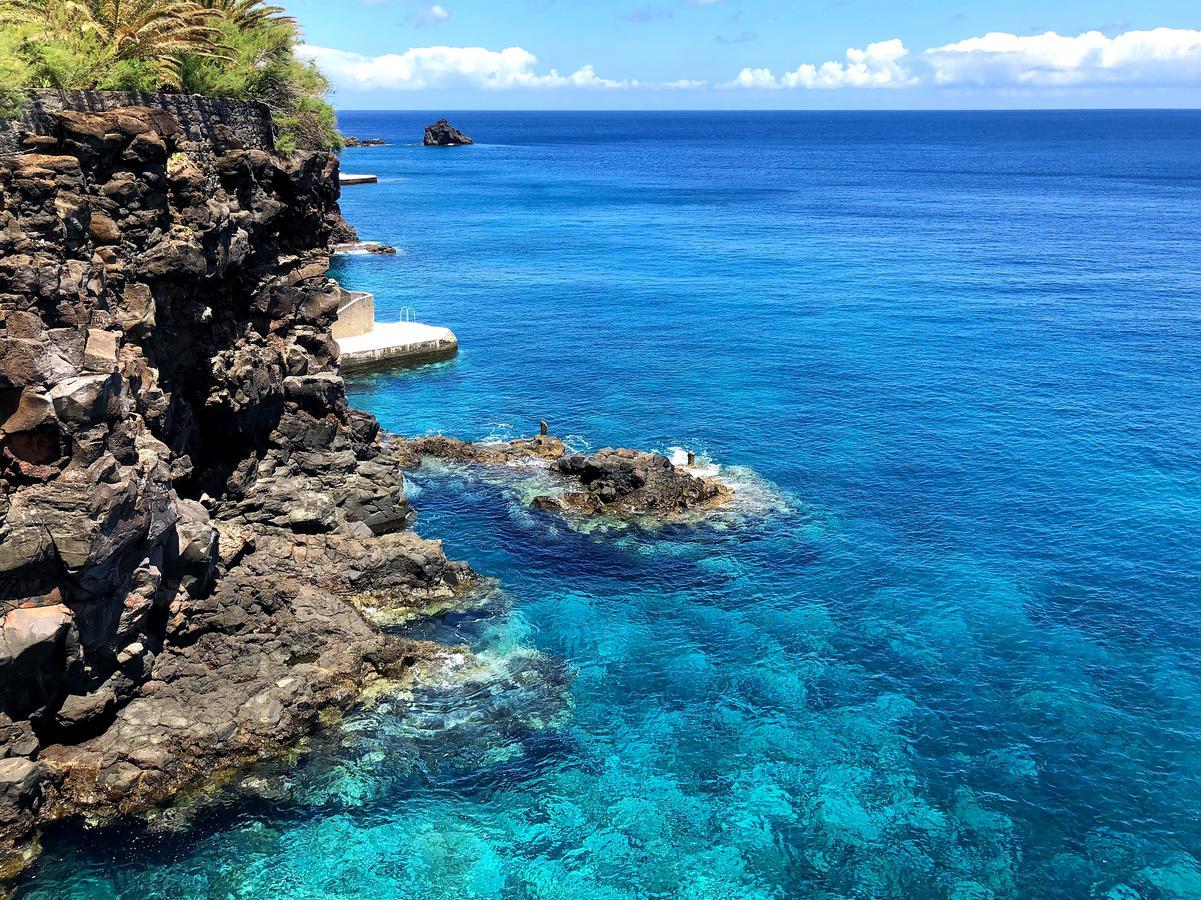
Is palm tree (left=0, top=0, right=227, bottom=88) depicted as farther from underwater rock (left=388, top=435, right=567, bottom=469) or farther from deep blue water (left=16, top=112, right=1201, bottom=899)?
underwater rock (left=388, top=435, right=567, bottom=469)

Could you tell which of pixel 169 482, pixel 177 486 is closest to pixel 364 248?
pixel 177 486

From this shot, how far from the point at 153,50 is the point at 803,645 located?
3353 cm

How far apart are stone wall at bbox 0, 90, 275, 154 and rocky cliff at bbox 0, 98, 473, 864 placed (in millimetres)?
260

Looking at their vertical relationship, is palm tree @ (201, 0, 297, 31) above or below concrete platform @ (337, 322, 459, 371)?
above

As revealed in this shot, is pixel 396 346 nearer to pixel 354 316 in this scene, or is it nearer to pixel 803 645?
pixel 354 316

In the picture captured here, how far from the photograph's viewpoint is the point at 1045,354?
7756 centimetres

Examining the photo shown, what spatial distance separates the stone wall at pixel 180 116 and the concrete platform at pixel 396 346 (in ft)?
98.6

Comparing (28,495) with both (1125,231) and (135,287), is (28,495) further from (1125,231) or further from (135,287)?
(1125,231)

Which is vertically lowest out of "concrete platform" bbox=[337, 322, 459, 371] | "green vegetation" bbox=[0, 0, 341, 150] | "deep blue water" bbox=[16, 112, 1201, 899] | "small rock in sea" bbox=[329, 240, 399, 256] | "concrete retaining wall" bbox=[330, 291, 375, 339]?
"deep blue water" bbox=[16, 112, 1201, 899]

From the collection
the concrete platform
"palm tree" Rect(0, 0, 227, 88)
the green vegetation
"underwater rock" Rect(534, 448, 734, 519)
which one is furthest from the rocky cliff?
the concrete platform

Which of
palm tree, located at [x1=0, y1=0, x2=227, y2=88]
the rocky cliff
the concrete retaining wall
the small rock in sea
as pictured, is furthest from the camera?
the small rock in sea

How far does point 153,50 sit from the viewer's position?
35688 millimetres

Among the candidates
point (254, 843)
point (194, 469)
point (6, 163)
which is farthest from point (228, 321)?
point (254, 843)

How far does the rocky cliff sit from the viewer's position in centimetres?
2714
